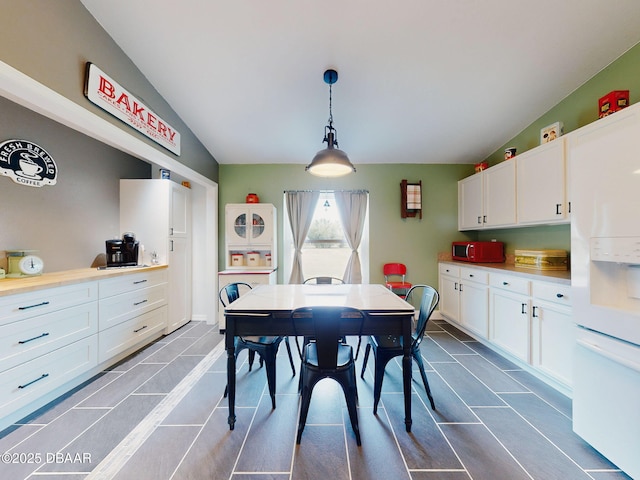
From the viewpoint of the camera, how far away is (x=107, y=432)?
63.4 inches

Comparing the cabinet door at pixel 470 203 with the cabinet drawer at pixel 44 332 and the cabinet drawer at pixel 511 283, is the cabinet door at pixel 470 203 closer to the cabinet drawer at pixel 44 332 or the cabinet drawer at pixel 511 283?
the cabinet drawer at pixel 511 283

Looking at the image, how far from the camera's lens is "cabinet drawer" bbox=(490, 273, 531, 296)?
2.31 metres

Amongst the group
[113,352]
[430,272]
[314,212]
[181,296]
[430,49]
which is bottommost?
[113,352]

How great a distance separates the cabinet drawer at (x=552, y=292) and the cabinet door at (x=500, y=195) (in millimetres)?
993

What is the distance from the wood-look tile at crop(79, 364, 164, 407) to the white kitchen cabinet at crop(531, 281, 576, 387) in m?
3.42

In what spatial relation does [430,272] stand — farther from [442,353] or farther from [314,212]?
[314,212]

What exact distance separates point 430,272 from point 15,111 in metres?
4.92

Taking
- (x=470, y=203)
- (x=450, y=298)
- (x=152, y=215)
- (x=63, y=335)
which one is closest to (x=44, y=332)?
(x=63, y=335)

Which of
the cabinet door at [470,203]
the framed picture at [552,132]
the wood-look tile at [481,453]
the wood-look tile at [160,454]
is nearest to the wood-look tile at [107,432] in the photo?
the wood-look tile at [160,454]

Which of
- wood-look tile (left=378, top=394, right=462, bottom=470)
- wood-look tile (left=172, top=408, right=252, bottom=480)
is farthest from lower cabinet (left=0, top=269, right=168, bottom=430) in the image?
wood-look tile (left=378, top=394, right=462, bottom=470)

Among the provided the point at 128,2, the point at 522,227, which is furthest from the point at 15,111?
the point at 522,227

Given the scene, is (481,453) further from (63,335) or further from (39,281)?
(39,281)

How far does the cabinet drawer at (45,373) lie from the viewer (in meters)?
1.61

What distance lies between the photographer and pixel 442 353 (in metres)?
2.71
